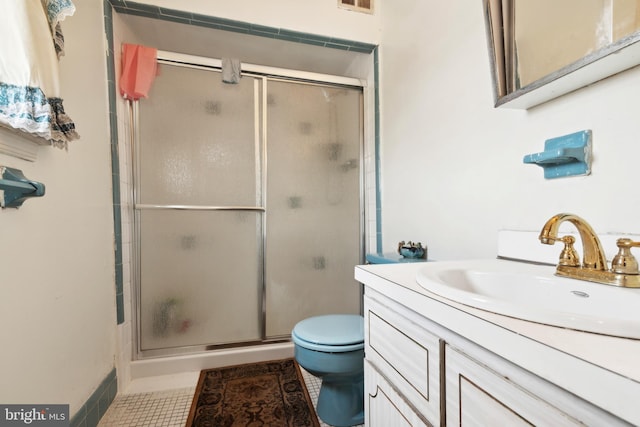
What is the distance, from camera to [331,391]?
1.22 meters

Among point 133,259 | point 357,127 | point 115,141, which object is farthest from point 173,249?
point 357,127

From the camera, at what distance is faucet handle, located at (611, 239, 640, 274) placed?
52 centimetres

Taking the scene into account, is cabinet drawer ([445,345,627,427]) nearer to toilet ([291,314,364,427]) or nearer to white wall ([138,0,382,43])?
toilet ([291,314,364,427])

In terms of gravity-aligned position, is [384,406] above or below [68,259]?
below

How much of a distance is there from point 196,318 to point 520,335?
1.72m

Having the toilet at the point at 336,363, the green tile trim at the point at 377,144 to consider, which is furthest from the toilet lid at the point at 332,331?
the green tile trim at the point at 377,144

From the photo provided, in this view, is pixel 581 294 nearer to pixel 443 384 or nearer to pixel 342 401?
pixel 443 384

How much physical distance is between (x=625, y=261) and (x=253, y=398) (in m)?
1.47

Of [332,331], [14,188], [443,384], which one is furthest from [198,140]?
[443,384]

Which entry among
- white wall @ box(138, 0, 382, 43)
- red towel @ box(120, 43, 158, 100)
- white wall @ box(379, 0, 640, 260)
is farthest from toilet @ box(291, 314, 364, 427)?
white wall @ box(138, 0, 382, 43)

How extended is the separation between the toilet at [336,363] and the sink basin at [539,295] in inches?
22.5

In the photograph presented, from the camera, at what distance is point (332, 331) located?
1.20 metres

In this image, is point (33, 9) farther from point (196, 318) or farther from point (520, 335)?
point (196, 318)

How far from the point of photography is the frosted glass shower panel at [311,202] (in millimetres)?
1800
